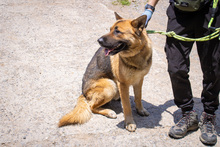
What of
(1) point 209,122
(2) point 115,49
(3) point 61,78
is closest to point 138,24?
(2) point 115,49

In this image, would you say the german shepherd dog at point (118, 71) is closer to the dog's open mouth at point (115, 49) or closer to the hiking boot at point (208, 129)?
the dog's open mouth at point (115, 49)

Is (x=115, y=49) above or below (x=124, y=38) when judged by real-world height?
below

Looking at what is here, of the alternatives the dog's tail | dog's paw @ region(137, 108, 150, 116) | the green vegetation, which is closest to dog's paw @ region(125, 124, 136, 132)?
dog's paw @ region(137, 108, 150, 116)

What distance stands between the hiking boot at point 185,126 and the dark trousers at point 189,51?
0.85ft

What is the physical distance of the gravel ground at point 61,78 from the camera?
3324 millimetres

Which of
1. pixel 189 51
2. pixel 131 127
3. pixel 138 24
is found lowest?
pixel 131 127

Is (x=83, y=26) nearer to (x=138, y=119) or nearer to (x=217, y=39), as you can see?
(x=138, y=119)

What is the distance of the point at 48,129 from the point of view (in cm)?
340

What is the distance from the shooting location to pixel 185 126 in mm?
3367

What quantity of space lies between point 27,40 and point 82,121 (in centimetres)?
346

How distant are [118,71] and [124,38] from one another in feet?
1.95

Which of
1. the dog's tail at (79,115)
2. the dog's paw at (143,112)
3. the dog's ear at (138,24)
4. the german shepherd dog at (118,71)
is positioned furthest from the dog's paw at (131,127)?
the dog's ear at (138,24)

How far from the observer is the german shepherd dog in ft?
10.2

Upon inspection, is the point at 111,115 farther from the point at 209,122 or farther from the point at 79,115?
the point at 209,122
